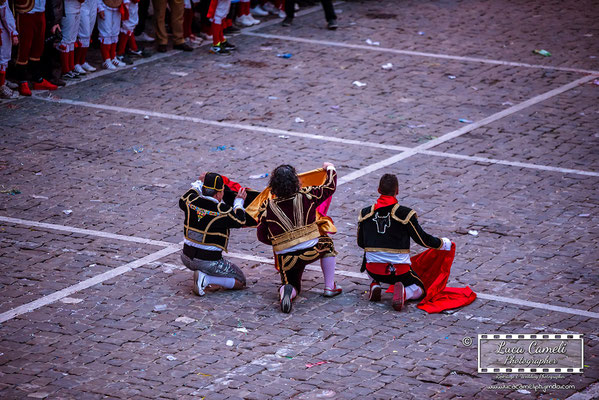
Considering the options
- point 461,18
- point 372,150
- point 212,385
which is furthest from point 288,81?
point 212,385

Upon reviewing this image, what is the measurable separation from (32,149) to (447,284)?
622 cm

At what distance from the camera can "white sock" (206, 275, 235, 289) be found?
8086mm

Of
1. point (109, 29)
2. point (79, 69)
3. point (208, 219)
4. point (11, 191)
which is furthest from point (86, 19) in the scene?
→ point (208, 219)

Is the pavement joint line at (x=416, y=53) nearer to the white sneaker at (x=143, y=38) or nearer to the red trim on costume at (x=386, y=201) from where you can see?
the white sneaker at (x=143, y=38)

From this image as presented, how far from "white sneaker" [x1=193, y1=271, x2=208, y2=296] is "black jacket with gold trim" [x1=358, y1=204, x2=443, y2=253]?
157 cm

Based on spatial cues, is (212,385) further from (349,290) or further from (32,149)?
(32,149)

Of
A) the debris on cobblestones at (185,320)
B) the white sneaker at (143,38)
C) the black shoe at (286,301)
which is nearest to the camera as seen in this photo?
the debris on cobblestones at (185,320)

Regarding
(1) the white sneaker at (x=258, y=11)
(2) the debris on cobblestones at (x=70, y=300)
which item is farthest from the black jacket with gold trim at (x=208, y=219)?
(1) the white sneaker at (x=258, y=11)

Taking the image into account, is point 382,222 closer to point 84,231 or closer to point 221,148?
point 84,231

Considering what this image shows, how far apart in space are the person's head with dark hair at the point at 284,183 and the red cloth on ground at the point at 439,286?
144cm

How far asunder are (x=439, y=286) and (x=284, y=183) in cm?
176

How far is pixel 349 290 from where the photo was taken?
8344mm

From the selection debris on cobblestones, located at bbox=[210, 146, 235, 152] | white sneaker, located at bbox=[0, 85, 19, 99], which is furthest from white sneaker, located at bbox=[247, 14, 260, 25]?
debris on cobblestones, located at bbox=[210, 146, 235, 152]

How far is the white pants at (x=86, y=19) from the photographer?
562 inches
